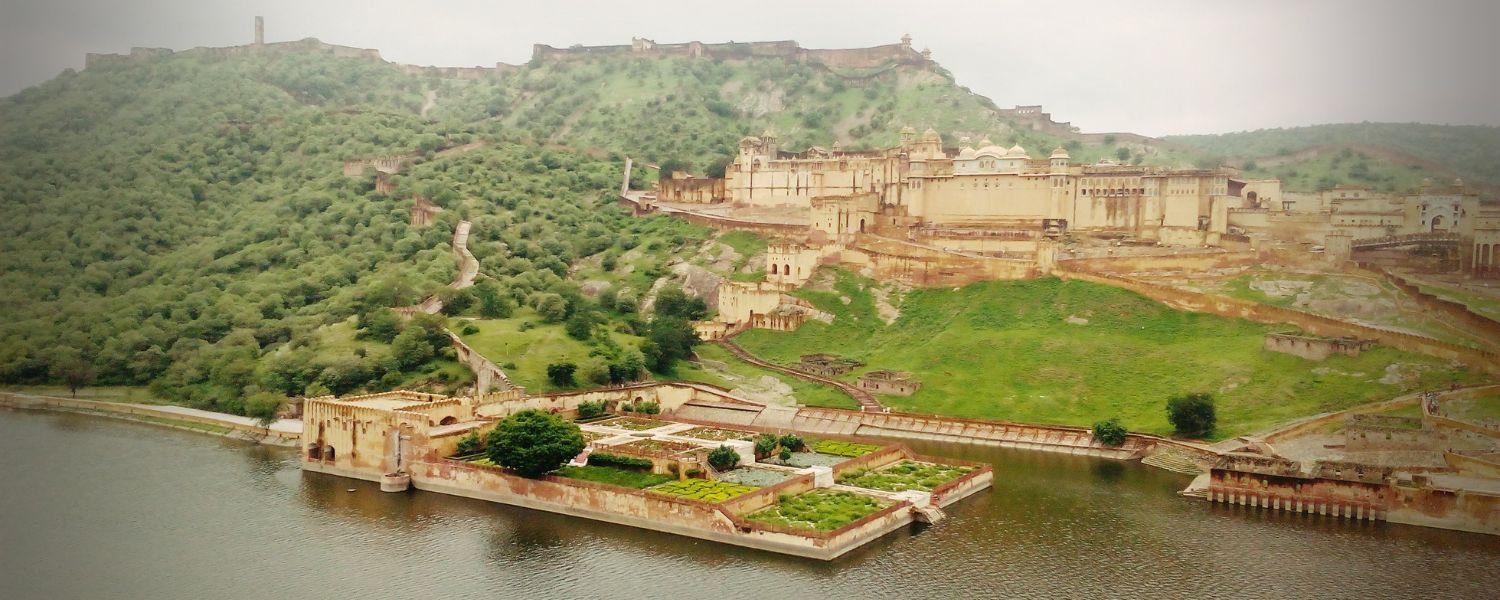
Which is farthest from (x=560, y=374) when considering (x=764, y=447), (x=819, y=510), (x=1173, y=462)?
(x=1173, y=462)

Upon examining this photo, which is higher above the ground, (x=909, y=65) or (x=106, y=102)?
(x=909, y=65)

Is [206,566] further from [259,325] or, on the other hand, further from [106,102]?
[106,102]

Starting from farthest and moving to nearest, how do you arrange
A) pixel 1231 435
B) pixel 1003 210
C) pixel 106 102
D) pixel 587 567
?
1. pixel 106 102
2. pixel 1003 210
3. pixel 1231 435
4. pixel 587 567

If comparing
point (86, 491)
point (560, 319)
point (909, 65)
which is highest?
point (909, 65)

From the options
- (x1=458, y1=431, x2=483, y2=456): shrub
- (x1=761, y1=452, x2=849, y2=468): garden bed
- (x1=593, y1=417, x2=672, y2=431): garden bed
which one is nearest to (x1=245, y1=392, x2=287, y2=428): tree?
(x1=458, y1=431, x2=483, y2=456): shrub

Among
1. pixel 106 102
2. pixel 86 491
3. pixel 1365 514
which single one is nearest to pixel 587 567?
pixel 86 491

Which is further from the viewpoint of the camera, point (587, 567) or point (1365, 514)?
point (1365, 514)

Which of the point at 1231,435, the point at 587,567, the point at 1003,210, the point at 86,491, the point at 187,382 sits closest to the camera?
the point at 587,567
